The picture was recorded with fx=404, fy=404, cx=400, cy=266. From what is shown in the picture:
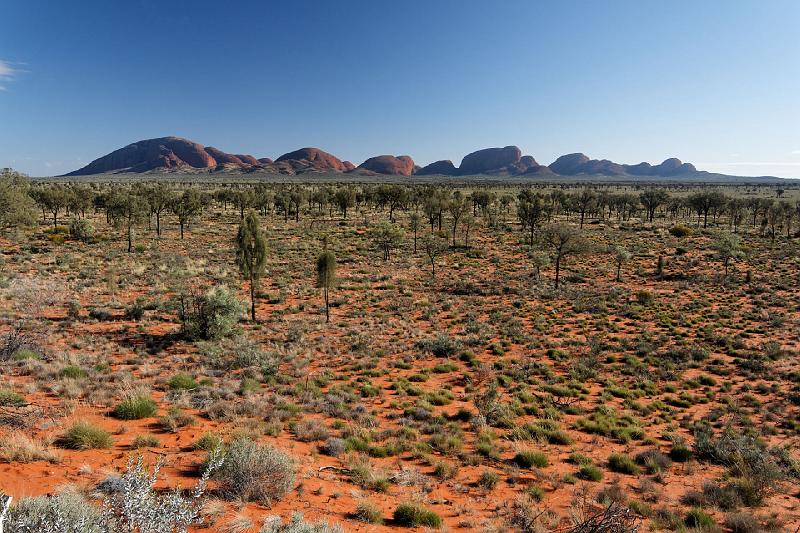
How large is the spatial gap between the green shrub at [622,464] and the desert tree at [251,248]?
21.4 m

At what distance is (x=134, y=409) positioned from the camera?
469 inches

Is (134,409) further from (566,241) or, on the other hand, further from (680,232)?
(680,232)

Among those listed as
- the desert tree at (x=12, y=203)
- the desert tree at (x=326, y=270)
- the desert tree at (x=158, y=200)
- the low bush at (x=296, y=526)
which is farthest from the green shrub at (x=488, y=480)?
the desert tree at (x=158, y=200)

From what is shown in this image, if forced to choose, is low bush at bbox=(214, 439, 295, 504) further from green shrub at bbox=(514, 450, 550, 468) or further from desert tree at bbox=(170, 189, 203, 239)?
desert tree at bbox=(170, 189, 203, 239)

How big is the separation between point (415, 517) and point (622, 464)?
23.2 feet

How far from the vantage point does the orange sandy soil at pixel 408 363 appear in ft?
32.2

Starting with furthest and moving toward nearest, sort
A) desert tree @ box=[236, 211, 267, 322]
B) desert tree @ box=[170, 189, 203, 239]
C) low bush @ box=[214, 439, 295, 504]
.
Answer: desert tree @ box=[170, 189, 203, 239], desert tree @ box=[236, 211, 267, 322], low bush @ box=[214, 439, 295, 504]

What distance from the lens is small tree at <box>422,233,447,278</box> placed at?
44.6m

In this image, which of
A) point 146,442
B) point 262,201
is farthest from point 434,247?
point 262,201

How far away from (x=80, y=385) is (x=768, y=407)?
2603 cm

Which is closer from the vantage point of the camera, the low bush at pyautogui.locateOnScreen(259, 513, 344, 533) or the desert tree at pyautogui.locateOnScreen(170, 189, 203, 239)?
the low bush at pyautogui.locateOnScreen(259, 513, 344, 533)

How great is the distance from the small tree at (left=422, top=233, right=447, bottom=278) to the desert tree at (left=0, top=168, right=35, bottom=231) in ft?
123

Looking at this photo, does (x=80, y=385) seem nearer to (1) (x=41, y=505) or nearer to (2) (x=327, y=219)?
(1) (x=41, y=505)

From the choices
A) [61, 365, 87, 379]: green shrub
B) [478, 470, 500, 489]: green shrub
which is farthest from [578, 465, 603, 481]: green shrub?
[61, 365, 87, 379]: green shrub
